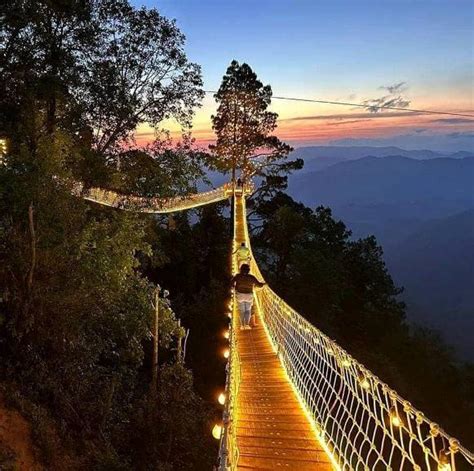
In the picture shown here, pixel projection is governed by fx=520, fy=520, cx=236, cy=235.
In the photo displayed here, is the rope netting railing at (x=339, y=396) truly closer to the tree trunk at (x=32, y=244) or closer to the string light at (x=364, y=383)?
the string light at (x=364, y=383)

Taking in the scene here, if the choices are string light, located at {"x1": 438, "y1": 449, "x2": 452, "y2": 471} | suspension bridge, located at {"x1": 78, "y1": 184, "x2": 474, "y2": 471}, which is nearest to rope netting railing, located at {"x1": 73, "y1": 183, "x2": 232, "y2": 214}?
suspension bridge, located at {"x1": 78, "y1": 184, "x2": 474, "y2": 471}

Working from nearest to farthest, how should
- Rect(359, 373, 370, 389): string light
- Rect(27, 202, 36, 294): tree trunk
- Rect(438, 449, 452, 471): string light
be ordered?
Rect(438, 449, 452, 471): string light → Rect(359, 373, 370, 389): string light → Rect(27, 202, 36, 294): tree trunk

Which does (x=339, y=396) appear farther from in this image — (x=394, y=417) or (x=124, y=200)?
(x=124, y=200)

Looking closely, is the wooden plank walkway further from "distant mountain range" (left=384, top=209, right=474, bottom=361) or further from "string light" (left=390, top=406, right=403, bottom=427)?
"distant mountain range" (left=384, top=209, right=474, bottom=361)

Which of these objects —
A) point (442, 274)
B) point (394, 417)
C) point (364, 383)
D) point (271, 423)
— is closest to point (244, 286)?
point (271, 423)

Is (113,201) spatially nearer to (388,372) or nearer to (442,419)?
(388,372)

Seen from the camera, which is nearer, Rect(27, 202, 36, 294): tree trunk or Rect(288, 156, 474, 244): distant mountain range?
Rect(27, 202, 36, 294): tree trunk

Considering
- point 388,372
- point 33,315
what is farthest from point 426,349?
point 33,315

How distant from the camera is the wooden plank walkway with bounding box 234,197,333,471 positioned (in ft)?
9.12

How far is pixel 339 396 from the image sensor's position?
3.62 m

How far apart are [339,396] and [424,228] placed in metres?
119

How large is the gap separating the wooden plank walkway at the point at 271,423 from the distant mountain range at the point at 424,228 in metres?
44.9

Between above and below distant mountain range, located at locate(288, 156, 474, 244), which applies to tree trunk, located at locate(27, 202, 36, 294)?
below

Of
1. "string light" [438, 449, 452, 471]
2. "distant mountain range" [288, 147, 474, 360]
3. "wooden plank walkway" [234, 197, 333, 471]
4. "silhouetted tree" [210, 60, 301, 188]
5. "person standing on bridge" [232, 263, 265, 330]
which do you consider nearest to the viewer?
"string light" [438, 449, 452, 471]
